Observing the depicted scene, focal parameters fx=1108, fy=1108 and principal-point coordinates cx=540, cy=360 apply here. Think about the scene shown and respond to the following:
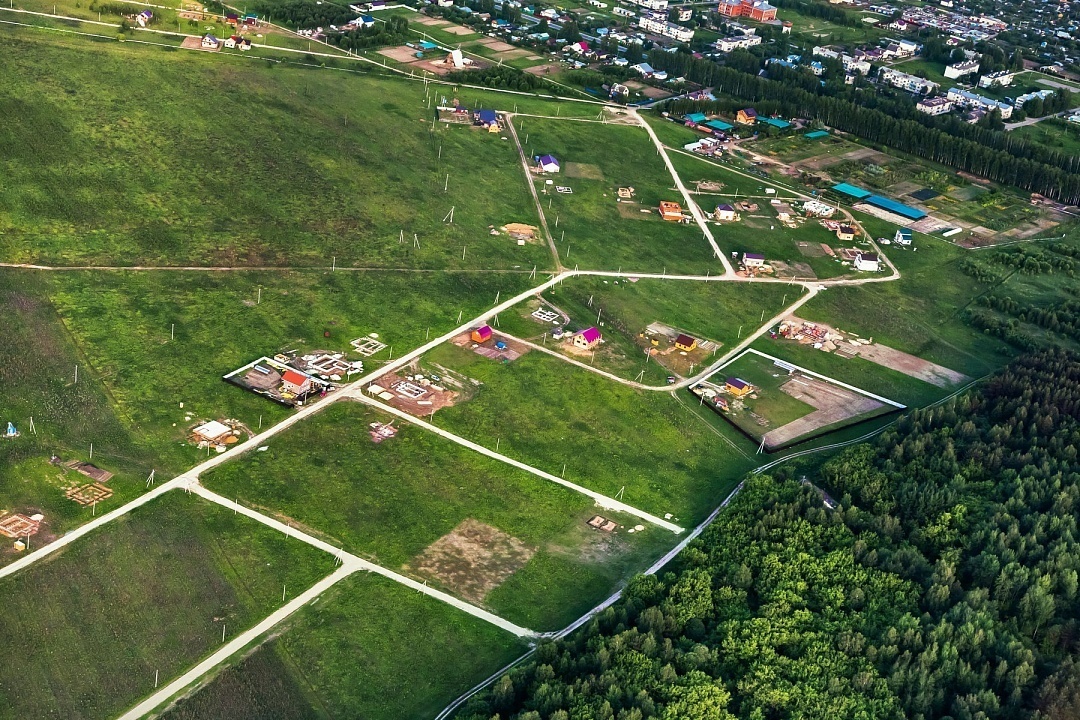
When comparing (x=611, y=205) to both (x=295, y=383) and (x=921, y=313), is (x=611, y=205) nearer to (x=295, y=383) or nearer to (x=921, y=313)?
(x=921, y=313)

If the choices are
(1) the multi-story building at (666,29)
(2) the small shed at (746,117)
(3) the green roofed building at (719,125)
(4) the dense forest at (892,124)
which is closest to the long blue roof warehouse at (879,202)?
(4) the dense forest at (892,124)

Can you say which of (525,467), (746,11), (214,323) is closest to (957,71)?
(746,11)

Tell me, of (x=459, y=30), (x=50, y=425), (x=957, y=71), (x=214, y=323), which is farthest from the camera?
(x=957, y=71)

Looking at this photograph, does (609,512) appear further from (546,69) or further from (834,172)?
(546,69)

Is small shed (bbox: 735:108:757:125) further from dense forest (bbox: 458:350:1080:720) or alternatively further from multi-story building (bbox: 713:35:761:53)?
dense forest (bbox: 458:350:1080:720)

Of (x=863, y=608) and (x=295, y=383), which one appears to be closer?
(x=863, y=608)

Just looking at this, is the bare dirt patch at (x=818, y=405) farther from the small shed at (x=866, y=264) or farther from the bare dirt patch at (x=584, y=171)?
the bare dirt patch at (x=584, y=171)
